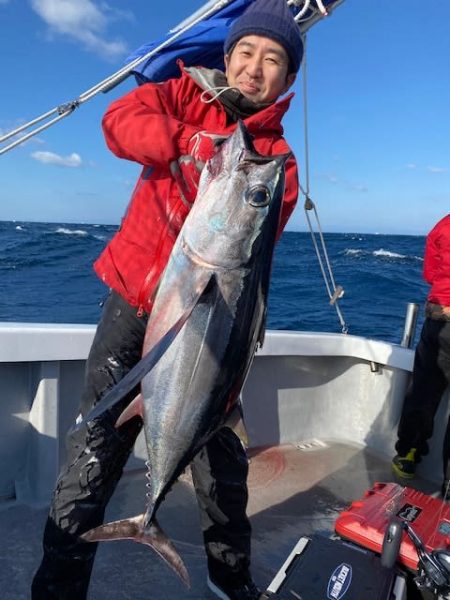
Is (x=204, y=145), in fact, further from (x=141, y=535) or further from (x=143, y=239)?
(x=141, y=535)

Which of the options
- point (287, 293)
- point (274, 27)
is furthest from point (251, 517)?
point (287, 293)

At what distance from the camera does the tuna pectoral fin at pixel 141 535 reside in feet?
6.42

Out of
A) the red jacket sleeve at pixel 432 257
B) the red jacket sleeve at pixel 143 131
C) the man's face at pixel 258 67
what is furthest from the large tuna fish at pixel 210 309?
the red jacket sleeve at pixel 432 257

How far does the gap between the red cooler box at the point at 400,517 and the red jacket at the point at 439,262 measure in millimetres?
1869

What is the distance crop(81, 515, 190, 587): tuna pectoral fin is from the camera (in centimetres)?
196

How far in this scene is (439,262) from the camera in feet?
14.2

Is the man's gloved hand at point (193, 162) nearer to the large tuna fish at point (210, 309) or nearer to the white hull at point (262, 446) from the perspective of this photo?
the large tuna fish at point (210, 309)

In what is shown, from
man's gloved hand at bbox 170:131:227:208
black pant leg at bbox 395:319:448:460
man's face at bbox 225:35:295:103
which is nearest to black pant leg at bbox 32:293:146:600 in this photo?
man's gloved hand at bbox 170:131:227:208

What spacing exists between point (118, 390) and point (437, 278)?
3.39m

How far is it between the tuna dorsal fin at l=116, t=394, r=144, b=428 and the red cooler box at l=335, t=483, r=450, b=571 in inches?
47.4

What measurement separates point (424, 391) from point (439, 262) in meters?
1.06

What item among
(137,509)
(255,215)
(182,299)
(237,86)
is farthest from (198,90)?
(137,509)

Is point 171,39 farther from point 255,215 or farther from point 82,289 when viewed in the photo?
point 82,289

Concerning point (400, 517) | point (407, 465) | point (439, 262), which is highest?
point (439, 262)
